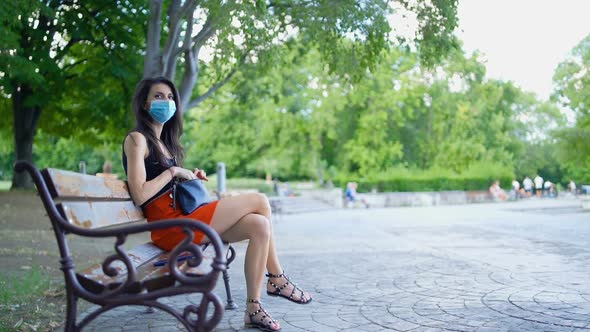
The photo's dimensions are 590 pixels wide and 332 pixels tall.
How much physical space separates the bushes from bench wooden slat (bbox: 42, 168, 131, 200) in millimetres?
37028

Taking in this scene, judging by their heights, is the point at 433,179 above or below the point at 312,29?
below

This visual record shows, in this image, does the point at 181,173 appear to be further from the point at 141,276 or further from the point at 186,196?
the point at 141,276

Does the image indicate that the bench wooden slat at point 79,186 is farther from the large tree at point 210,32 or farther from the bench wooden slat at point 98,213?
the large tree at point 210,32

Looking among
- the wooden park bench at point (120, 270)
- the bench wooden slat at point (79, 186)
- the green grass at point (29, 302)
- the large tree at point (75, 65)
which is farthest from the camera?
the large tree at point (75, 65)

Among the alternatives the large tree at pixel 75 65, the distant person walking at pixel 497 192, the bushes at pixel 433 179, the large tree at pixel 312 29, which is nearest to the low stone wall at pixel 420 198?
the bushes at pixel 433 179

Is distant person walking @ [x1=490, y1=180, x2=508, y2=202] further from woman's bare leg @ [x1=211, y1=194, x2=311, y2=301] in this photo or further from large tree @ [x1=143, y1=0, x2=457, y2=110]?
woman's bare leg @ [x1=211, y1=194, x2=311, y2=301]

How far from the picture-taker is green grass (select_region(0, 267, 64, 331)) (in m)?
4.92

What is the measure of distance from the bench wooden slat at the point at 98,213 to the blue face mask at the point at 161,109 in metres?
0.60

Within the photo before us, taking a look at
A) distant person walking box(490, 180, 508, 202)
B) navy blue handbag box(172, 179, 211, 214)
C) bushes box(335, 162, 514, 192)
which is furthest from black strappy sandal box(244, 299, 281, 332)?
distant person walking box(490, 180, 508, 202)

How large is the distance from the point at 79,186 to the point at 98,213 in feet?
0.87

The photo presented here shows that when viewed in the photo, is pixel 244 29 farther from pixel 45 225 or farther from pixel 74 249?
pixel 45 225

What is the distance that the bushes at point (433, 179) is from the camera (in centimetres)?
4059

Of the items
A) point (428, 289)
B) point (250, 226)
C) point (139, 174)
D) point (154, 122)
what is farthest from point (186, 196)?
point (428, 289)

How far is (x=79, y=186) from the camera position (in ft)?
11.6
